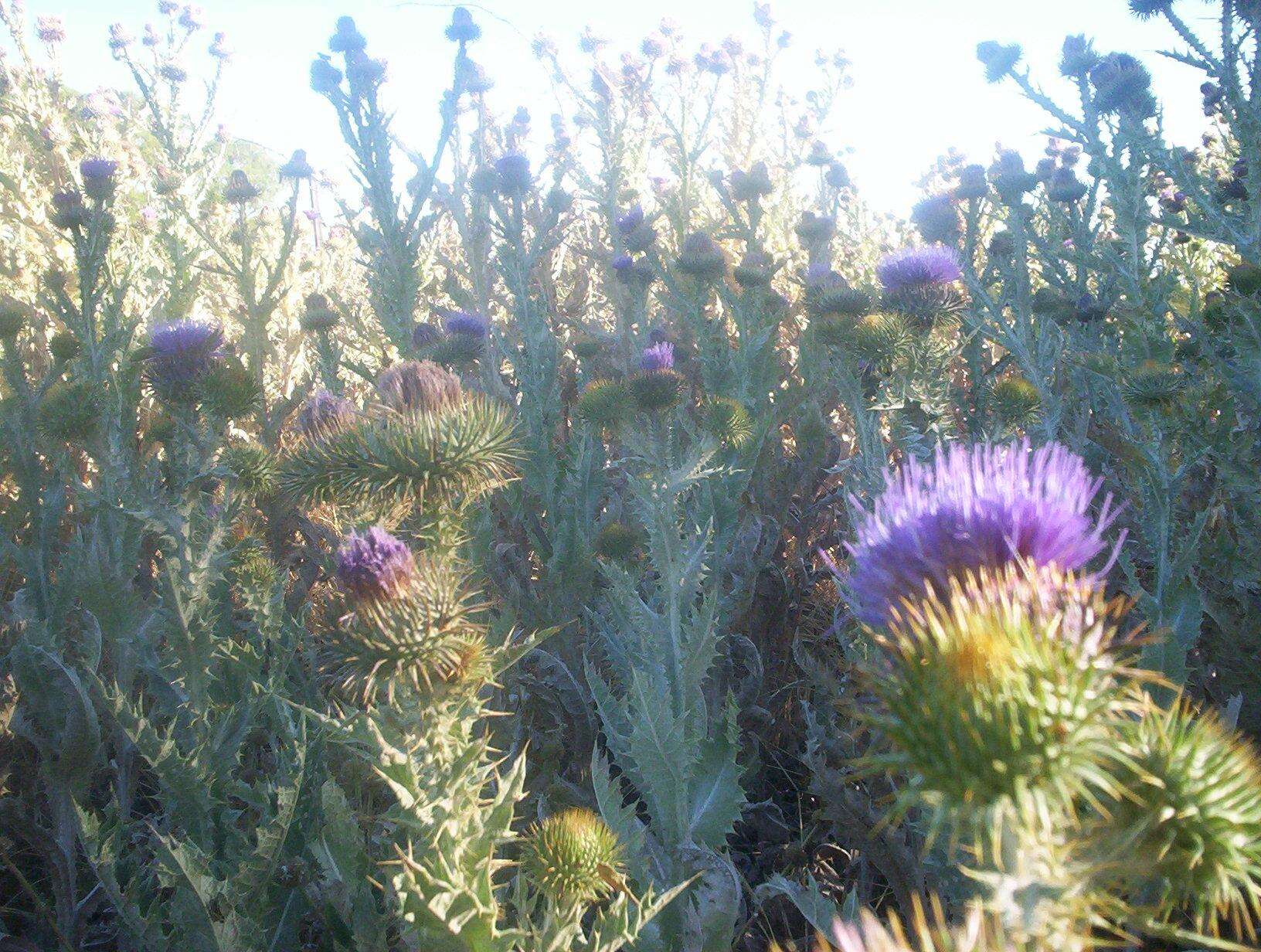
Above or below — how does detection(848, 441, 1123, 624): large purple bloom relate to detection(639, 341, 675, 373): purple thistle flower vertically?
below

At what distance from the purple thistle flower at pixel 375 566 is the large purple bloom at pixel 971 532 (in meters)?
0.96

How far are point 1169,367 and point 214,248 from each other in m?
5.50

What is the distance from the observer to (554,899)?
75.9 inches

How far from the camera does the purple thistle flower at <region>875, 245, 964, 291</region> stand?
388 cm

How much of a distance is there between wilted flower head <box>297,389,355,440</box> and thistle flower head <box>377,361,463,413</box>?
12 cm

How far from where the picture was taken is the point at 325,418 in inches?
97.7

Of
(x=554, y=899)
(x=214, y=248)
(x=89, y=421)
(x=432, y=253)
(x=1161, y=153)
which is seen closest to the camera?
(x=554, y=899)

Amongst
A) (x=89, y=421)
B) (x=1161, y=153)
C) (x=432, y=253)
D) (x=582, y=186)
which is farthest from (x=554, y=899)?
(x=582, y=186)

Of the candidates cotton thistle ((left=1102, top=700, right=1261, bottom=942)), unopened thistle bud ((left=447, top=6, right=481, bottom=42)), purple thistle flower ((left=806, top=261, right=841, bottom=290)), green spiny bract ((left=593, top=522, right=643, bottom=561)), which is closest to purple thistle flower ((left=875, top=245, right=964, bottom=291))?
purple thistle flower ((left=806, top=261, right=841, bottom=290))

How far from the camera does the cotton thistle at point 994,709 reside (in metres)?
0.97

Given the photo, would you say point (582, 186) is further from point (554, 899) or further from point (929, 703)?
point (929, 703)

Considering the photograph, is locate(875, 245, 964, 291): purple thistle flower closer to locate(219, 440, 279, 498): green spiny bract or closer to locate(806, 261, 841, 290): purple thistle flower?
locate(806, 261, 841, 290): purple thistle flower

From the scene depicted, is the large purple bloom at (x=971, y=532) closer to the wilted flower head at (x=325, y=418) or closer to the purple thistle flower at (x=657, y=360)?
the wilted flower head at (x=325, y=418)

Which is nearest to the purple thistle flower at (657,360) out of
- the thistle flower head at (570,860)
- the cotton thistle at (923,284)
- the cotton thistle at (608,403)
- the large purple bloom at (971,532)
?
the cotton thistle at (608,403)
